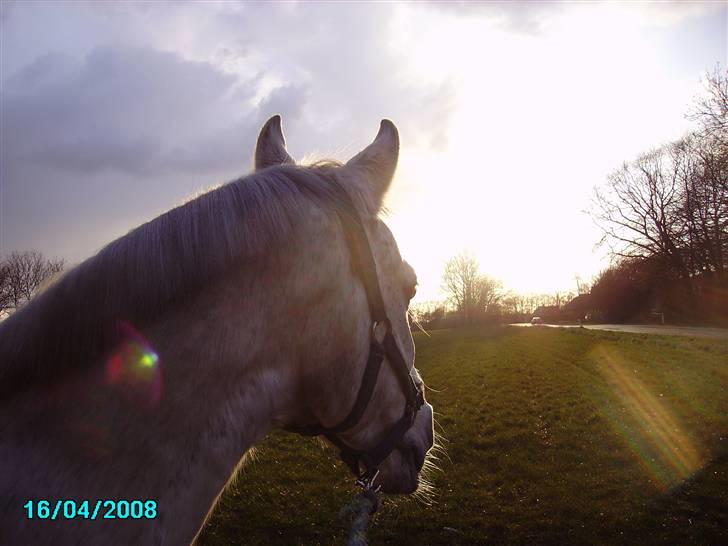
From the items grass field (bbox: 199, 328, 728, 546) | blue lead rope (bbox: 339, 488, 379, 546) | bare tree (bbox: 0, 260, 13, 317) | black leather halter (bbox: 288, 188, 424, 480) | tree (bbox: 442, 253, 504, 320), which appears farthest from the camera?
tree (bbox: 442, 253, 504, 320)

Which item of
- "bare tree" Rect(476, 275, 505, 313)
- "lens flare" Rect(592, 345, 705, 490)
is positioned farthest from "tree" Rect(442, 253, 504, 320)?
"lens flare" Rect(592, 345, 705, 490)

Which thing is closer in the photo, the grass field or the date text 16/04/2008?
the date text 16/04/2008

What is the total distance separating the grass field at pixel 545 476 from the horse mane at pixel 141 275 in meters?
2.83

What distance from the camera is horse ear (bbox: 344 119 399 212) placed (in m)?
1.99

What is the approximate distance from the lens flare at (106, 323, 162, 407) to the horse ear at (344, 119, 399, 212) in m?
1.06

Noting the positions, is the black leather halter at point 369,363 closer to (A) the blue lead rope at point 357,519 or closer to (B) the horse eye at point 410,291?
(B) the horse eye at point 410,291

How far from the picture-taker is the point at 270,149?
2301mm

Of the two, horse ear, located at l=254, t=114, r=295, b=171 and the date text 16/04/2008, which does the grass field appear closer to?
horse ear, located at l=254, t=114, r=295, b=171

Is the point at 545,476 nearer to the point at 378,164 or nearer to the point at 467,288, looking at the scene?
the point at 378,164

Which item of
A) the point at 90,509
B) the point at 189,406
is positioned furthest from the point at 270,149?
the point at 90,509

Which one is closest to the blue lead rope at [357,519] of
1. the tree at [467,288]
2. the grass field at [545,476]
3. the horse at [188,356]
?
the grass field at [545,476]

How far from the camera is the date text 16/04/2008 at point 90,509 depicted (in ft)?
3.98

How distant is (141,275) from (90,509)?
0.66 metres

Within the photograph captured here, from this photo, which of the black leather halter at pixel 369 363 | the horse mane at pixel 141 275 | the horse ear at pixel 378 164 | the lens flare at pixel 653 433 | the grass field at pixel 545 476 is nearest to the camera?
the horse mane at pixel 141 275
